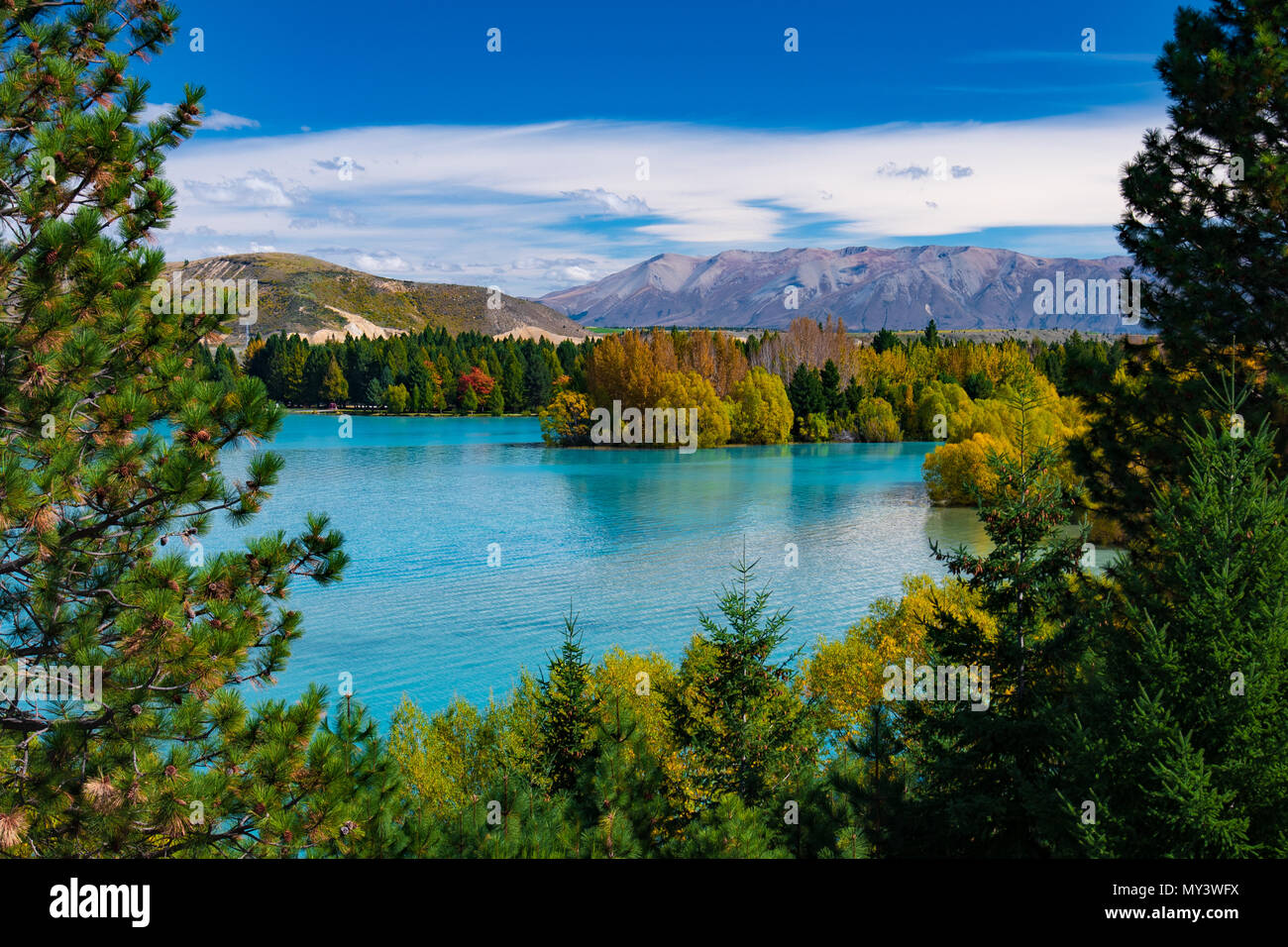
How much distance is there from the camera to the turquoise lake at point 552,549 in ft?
113

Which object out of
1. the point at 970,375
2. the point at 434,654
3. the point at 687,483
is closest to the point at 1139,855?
the point at 434,654

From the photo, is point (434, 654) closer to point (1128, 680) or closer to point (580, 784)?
point (580, 784)

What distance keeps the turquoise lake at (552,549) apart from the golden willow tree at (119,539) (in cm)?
1140

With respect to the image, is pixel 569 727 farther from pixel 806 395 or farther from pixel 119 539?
pixel 806 395

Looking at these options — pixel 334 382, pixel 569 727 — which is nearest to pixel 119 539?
pixel 569 727

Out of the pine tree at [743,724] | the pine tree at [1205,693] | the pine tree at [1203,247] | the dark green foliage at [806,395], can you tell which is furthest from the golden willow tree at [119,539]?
the dark green foliage at [806,395]

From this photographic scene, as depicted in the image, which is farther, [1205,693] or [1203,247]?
[1203,247]

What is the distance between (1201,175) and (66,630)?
2010 centimetres

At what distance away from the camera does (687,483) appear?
77500 millimetres

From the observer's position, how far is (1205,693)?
8.38 m

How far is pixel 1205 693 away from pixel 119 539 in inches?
432

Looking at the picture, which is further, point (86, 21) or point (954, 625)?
point (954, 625)

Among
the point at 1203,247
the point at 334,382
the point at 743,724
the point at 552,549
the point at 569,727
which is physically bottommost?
the point at 552,549
